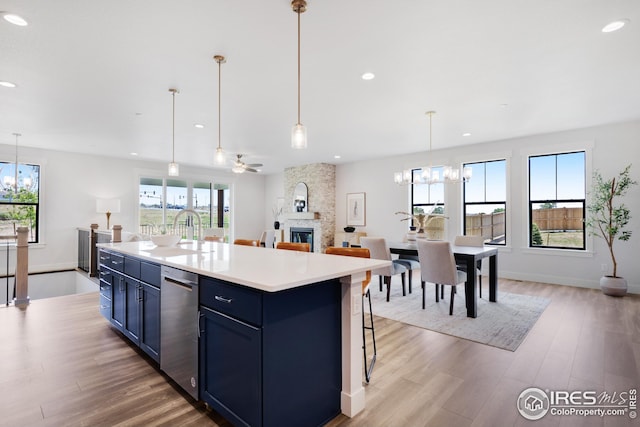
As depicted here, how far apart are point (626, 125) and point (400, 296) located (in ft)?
14.7

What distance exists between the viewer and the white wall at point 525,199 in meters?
4.96

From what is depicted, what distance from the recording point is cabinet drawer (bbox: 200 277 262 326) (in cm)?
158

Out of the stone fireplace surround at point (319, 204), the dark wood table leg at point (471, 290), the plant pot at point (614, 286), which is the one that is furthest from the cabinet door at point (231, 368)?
the stone fireplace surround at point (319, 204)

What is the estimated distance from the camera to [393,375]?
244 cm

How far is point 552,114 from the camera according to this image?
4.57 m

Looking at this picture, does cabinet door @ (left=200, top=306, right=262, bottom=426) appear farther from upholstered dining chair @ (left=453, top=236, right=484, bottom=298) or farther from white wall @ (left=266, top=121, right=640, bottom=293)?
white wall @ (left=266, top=121, right=640, bottom=293)

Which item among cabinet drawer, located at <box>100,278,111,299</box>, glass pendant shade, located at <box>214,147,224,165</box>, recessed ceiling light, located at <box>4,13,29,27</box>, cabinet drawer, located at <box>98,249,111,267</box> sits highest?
recessed ceiling light, located at <box>4,13,29,27</box>

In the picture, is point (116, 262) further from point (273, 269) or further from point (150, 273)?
point (273, 269)

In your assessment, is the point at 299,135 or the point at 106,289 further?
the point at 106,289

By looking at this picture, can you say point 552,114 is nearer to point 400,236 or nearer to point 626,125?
point 626,125

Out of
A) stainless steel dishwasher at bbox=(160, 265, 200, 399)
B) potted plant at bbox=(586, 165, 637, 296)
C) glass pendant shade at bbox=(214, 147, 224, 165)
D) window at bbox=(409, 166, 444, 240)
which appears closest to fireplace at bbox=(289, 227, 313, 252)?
window at bbox=(409, 166, 444, 240)

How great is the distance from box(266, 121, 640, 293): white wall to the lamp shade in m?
6.00

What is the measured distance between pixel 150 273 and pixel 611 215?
6308mm

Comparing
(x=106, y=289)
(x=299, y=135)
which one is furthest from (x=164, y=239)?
(x=299, y=135)
